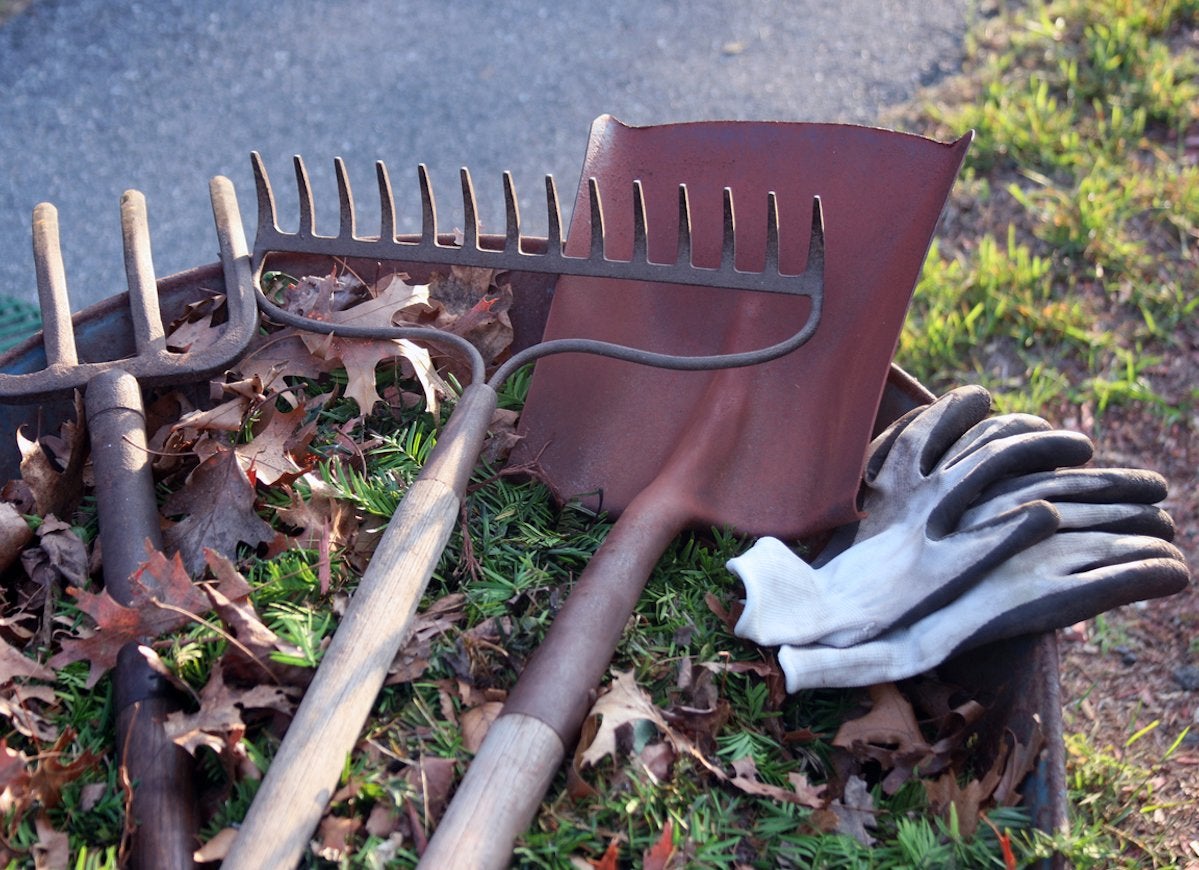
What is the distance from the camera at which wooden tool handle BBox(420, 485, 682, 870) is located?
4.49 ft

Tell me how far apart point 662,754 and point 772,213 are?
918 millimetres

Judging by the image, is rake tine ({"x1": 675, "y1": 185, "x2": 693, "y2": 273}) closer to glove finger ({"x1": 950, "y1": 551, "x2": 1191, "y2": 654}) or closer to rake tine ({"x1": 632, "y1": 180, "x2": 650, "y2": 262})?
rake tine ({"x1": 632, "y1": 180, "x2": 650, "y2": 262})

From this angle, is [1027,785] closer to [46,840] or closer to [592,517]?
[592,517]

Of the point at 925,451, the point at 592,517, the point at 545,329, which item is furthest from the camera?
the point at 545,329

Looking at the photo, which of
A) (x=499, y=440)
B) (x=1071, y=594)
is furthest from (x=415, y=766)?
(x=1071, y=594)

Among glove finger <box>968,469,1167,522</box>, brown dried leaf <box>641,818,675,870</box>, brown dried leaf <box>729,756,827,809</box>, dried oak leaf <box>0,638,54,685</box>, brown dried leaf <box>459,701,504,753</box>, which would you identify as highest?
glove finger <box>968,469,1167,522</box>

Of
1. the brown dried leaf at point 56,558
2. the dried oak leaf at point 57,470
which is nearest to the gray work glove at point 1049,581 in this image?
the brown dried leaf at point 56,558

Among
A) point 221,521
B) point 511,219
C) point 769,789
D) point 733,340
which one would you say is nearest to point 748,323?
point 733,340

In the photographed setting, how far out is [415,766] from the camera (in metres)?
1.52

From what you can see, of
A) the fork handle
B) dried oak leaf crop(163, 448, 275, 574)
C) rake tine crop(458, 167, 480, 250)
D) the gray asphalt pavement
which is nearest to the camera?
the fork handle

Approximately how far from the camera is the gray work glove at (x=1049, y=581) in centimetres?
158

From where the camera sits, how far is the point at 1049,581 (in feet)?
5.25

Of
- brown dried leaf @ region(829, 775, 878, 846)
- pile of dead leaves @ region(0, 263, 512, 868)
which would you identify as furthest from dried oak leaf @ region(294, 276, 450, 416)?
brown dried leaf @ region(829, 775, 878, 846)

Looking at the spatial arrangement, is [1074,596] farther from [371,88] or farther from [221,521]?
[371,88]
